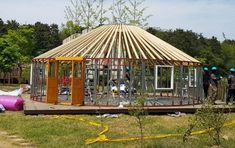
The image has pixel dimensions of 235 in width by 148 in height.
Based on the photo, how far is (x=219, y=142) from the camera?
8.30 m

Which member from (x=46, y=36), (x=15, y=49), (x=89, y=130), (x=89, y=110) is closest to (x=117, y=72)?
(x=89, y=110)

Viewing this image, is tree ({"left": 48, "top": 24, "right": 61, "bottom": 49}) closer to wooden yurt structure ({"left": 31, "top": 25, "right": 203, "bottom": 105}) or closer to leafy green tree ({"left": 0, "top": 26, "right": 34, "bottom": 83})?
leafy green tree ({"left": 0, "top": 26, "right": 34, "bottom": 83})

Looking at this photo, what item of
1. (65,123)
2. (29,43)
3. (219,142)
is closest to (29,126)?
(65,123)

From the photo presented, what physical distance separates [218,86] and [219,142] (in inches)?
358

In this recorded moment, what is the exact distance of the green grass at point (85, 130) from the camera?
8359 millimetres

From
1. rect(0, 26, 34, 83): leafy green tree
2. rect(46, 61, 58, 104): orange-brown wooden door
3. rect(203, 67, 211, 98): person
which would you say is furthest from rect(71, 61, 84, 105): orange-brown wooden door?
rect(0, 26, 34, 83): leafy green tree

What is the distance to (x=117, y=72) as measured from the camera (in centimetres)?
1465

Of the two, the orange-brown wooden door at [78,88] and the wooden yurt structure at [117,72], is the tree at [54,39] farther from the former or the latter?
the orange-brown wooden door at [78,88]

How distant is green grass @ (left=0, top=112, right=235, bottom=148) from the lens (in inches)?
329

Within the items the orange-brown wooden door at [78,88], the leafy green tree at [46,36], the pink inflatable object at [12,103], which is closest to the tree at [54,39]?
the leafy green tree at [46,36]

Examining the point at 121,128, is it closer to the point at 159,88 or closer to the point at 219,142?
the point at 219,142

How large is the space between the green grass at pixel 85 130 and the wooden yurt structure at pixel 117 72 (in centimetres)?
224

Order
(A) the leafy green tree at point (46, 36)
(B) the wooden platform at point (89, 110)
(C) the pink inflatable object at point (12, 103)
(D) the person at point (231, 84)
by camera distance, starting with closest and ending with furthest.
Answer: (B) the wooden platform at point (89, 110)
(C) the pink inflatable object at point (12, 103)
(D) the person at point (231, 84)
(A) the leafy green tree at point (46, 36)

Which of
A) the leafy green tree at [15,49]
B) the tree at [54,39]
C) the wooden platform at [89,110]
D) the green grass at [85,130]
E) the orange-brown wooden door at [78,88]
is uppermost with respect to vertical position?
the tree at [54,39]
